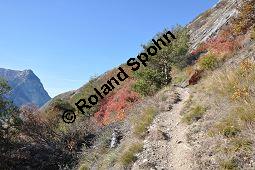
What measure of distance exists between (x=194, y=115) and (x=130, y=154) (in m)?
2.71

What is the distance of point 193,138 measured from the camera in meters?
12.3

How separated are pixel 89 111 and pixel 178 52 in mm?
12505

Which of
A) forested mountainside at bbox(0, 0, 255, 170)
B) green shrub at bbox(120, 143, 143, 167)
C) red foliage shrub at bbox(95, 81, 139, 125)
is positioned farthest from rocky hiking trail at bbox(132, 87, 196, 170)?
red foliage shrub at bbox(95, 81, 139, 125)

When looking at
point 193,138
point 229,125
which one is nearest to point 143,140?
point 193,138

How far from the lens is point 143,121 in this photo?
1552 cm

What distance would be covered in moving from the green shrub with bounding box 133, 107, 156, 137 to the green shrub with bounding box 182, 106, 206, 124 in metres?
1.60

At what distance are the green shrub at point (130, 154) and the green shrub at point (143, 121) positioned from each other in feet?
3.36

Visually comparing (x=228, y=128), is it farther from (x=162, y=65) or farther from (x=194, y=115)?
(x=162, y=65)

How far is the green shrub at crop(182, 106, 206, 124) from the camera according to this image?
13562mm

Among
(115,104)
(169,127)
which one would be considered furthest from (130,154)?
(115,104)

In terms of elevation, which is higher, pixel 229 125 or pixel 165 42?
pixel 165 42

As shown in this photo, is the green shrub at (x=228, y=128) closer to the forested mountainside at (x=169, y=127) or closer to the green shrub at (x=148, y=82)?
the forested mountainside at (x=169, y=127)

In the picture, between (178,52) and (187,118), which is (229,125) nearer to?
(187,118)

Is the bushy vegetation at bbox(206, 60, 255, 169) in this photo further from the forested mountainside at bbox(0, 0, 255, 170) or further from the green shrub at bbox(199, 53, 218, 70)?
the green shrub at bbox(199, 53, 218, 70)
